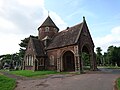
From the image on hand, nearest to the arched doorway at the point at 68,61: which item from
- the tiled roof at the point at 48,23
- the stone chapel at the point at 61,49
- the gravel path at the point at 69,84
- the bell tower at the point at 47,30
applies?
the stone chapel at the point at 61,49

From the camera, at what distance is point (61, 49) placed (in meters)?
31.1

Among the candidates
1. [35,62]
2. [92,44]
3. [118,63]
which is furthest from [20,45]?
[118,63]

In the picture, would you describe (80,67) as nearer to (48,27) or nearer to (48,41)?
(48,41)

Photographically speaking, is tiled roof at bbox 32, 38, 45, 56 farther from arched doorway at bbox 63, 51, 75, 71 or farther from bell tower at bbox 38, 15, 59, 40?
A: arched doorway at bbox 63, 51, 75, 71

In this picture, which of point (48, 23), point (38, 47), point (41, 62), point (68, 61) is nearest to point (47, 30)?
point (48, 23)

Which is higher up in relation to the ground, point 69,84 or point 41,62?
point 41,62

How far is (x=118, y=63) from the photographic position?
66.1m

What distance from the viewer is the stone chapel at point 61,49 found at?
2859 cm

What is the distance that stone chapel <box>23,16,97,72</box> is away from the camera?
28.6 m

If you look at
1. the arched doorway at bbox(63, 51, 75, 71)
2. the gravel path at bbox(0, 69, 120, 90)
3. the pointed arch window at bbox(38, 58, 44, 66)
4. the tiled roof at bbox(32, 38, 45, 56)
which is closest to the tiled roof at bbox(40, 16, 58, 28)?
the tiled roof at bbox(32, 38, 45, 56)

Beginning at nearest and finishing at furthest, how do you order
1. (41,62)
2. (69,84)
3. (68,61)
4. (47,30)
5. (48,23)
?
(69,84) < (68,61) < (41,62) < (47,30) < (48,23)

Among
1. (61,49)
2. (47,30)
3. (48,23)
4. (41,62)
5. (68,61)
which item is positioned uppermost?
(48,23)

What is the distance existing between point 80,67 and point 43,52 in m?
12.5

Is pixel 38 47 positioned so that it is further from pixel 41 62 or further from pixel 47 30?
pixel 47 30
